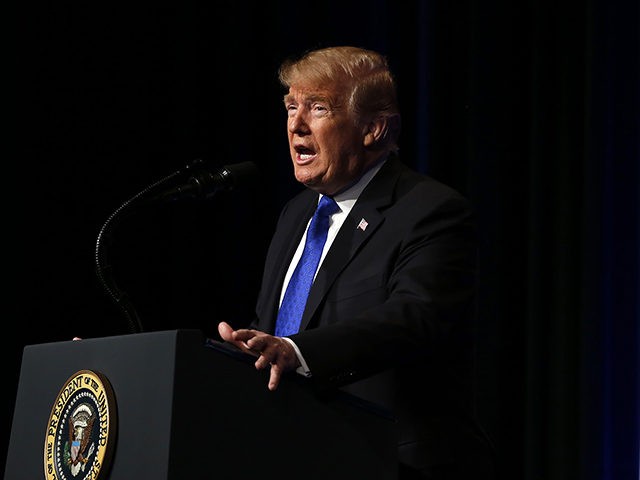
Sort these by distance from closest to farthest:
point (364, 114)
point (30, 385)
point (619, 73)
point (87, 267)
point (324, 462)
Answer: point (324, 462)
point (30, 385)
point (364, 114)
point (619, 73)
point (87, 267)

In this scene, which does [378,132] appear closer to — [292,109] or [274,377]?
[292,109]

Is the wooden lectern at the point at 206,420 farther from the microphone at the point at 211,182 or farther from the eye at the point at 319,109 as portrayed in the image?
the eye at the point at 319,109

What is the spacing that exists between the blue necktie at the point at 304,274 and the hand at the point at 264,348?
1.84ft

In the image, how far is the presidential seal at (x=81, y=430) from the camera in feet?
4.74

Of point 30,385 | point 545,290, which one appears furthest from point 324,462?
point 545,290

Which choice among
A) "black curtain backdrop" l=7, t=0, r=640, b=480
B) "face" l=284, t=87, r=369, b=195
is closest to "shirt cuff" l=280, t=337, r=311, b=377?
"face" l=284, t=87, r=369, b=195

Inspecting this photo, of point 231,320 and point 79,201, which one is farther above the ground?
point 79,201

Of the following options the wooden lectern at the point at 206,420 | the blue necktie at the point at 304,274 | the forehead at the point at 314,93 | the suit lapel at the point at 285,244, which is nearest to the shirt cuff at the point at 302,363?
the wooden lectern at the point at 206,420

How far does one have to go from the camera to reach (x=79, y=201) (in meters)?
3.59

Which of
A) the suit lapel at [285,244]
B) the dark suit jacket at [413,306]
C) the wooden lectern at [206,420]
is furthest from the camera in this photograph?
the suit lapel at [285,244]

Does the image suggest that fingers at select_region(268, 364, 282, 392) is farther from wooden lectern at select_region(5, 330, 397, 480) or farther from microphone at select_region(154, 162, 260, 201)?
microphone at select_region(154, 162, 260, 201)

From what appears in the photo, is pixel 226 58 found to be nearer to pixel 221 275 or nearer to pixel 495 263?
pixel 221 275

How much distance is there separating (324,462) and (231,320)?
2362mm

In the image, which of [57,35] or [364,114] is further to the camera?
[57,35]
